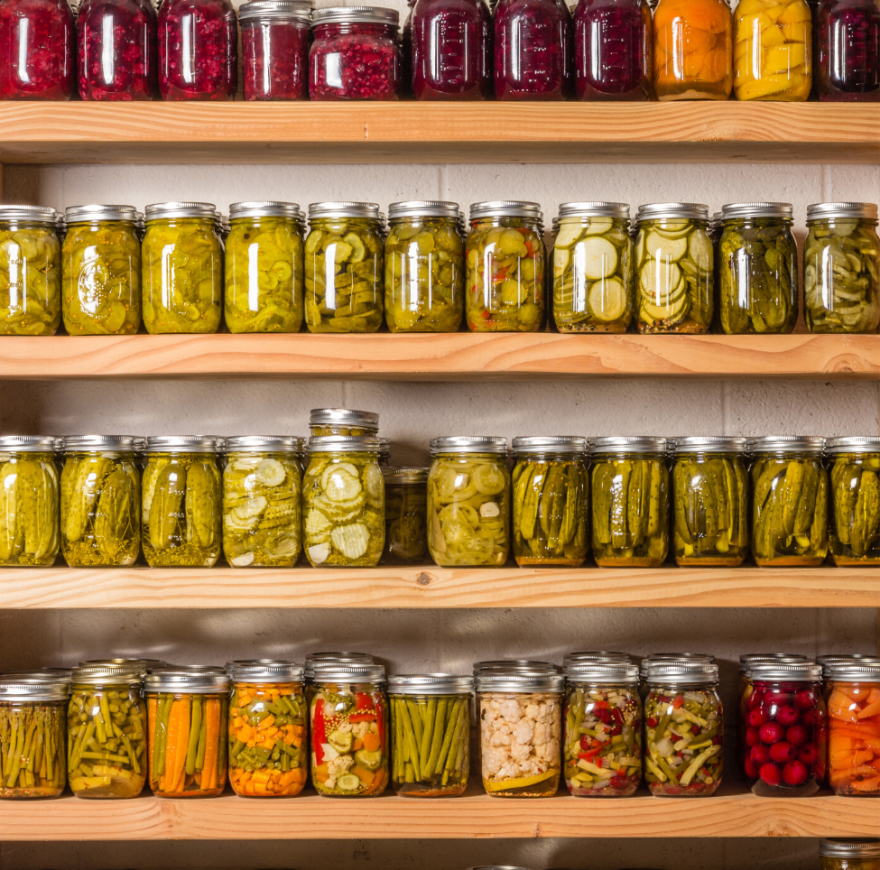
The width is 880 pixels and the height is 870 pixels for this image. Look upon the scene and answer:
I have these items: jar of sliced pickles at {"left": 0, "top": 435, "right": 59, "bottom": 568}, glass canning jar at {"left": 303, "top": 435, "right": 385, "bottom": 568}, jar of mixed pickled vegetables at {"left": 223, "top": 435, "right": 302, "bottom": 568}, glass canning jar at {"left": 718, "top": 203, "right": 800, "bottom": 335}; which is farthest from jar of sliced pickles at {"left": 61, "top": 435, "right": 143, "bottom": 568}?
glass canning jar at {"left": 718, "top": 203, "right": 800, "bottom": 335}

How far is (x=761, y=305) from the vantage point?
1.31 meters

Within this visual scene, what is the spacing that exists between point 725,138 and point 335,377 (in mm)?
635

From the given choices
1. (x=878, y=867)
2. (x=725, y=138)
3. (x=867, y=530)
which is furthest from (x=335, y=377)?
(x=878, y=867)

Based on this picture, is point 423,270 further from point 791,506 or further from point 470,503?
point 791,506

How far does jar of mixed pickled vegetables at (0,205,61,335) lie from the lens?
1.31 m

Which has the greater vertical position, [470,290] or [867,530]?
[470,290]

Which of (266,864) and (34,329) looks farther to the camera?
(266,864)

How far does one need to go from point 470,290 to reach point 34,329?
55 cm

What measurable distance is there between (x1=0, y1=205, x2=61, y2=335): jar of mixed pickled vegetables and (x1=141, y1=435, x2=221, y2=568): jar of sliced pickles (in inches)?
8.4

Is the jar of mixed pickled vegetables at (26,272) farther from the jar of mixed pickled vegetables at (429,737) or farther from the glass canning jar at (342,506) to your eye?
the jar of mixed pickled vegetables at (429,737)

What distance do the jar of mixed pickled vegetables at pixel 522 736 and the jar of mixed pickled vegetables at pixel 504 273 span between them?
1.47ft

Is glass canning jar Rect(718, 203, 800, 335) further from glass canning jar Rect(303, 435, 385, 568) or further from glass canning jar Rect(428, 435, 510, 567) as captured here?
glass canning jar Rect(303, 435, 385, 568)

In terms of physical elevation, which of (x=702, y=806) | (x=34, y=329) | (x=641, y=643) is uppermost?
(x=34, y=329)

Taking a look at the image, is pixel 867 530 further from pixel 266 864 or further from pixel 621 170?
pixel 266 864
